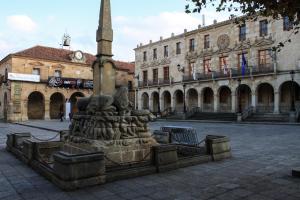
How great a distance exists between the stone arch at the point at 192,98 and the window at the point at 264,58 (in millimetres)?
9533

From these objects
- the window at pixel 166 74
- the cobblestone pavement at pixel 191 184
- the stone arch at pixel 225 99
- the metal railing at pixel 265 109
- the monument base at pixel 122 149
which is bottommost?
the cobblestone pavement at pixel 191 184

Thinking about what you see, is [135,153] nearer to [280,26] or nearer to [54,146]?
[54,146]

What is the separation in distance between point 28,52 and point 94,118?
34.5 metres

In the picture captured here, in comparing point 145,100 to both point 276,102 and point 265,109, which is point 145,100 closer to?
point 265,109

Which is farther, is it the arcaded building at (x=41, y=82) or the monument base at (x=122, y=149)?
the arcaded building at (x=41, y=82)

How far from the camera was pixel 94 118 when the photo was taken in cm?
717

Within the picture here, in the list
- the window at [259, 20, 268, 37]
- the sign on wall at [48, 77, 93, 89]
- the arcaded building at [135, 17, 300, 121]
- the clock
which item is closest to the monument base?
the arcaded building at [135, 17, 300, 121]

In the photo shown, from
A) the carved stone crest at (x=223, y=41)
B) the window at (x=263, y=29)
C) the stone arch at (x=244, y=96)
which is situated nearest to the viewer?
the window at (x=263, y=29)

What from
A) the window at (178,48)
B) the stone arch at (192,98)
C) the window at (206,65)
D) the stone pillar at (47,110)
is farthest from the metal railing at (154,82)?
the stone pillar at (47,110)

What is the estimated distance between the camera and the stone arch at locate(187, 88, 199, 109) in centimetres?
3785

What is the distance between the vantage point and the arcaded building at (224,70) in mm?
28672

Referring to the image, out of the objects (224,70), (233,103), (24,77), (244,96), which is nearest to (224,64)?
(224,70)

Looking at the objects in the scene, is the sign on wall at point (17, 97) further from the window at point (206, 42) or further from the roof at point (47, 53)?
the window at point (206, 42)

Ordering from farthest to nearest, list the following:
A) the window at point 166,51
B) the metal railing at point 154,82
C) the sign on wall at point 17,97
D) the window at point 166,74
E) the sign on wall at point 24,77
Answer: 1. the window at point 166,51
2. the window at point 166,74
3. the metal railing at point 154,82
4. the sign on wall at point 17,97
5. the sign on wall at point 24,77
